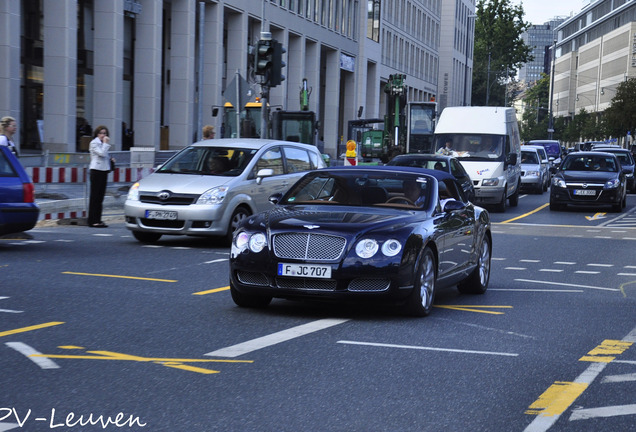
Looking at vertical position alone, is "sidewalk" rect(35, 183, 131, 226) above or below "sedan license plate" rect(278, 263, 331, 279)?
below

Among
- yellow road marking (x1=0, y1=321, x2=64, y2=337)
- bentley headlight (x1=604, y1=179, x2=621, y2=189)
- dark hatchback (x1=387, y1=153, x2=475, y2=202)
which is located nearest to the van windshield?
bentley headlight (x1=604, y1=179, x2=621, y2=189)

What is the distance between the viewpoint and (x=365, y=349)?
7617mm

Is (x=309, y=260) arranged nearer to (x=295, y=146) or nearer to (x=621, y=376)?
(x=621, y=376)

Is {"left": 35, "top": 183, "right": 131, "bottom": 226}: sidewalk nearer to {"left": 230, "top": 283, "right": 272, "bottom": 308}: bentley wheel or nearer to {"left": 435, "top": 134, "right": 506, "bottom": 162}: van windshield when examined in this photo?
{"left": 230, "top": 283, "right": 272, "bottom": 308}: bentley wheel

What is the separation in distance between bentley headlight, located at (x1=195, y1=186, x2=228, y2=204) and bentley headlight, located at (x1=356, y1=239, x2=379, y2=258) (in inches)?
271

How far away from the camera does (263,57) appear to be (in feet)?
66.3

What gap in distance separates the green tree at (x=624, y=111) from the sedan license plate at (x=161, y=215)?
283ft

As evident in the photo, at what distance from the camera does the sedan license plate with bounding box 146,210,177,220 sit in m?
15.5

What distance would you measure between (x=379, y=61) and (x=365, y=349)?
7538 centimetres

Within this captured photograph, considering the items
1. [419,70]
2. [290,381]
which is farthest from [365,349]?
[419,70]

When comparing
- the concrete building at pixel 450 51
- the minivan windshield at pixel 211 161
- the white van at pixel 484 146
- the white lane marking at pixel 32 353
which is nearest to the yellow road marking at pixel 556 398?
the white lane marking at pixel 32 353

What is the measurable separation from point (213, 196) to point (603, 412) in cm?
1035

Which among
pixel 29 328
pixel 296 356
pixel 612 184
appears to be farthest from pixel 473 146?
pixel 296 356

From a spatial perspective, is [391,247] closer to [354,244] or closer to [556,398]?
[354,244]
